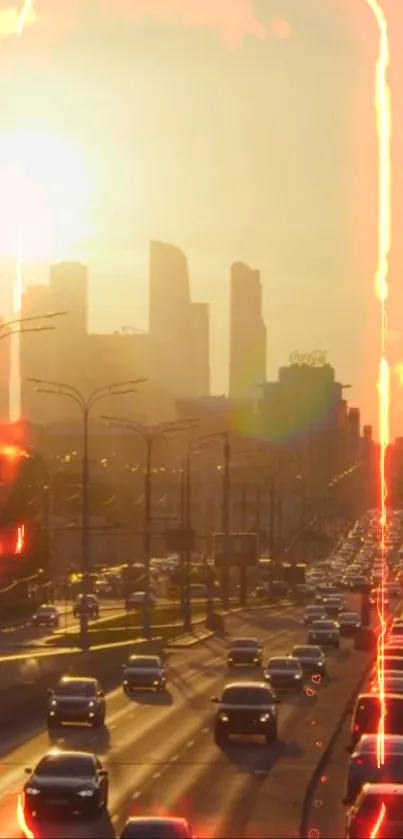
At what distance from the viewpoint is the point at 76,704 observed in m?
46.6

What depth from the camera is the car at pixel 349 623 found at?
96.5 meters

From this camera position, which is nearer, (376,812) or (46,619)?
(376,812)

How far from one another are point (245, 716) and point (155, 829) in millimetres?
20383

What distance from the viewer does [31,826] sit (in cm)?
2711

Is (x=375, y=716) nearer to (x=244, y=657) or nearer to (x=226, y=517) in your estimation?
(x=244, y=657)

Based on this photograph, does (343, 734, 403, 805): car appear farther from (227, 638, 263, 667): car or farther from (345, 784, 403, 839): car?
(227, 638, 263, 667): car

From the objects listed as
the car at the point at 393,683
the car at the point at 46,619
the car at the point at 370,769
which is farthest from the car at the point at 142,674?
the car at the point at 46,619

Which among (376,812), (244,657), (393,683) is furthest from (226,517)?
(376,812)

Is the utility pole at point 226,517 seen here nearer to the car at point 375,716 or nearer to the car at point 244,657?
the car at point 244,657

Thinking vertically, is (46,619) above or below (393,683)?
above

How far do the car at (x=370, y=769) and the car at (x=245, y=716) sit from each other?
1309 centimetres

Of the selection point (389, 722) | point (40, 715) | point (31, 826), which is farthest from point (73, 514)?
point (31, 826)

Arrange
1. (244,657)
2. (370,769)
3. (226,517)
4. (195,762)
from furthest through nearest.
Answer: (226,517)
(244,657)
(195,762)
(370,769)

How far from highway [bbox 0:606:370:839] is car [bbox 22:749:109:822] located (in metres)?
0.31
